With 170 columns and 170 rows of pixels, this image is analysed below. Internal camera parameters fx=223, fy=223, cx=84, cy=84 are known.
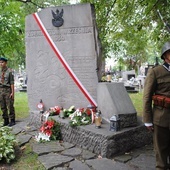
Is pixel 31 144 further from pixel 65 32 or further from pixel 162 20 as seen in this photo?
pixel 162 20

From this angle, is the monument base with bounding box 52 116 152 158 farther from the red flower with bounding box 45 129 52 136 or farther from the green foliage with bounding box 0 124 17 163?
the green foliage with bounding box 0 124 17 163

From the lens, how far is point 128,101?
12.9ft

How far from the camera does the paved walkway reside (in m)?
3.04

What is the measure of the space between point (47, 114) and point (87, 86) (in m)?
1.00

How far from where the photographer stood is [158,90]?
8.30 ft

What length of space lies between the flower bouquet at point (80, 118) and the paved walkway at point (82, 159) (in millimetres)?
392

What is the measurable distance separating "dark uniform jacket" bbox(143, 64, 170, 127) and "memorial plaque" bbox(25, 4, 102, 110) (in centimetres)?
208

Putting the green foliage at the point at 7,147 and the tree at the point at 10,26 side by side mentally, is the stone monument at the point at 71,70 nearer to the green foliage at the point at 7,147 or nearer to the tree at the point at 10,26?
the green foliage at the point at 7,147

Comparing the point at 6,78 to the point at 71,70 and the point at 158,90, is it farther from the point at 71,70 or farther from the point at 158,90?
the point at 158,90

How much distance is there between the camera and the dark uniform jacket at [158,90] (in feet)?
8.10

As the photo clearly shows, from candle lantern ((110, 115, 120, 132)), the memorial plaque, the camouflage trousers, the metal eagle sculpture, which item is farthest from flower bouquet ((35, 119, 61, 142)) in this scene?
the metal eagle sculpture

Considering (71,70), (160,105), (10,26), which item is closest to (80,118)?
(71,70)

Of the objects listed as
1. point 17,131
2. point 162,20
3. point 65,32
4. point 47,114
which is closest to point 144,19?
point 162,20

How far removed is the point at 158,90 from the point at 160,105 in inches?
6.7
